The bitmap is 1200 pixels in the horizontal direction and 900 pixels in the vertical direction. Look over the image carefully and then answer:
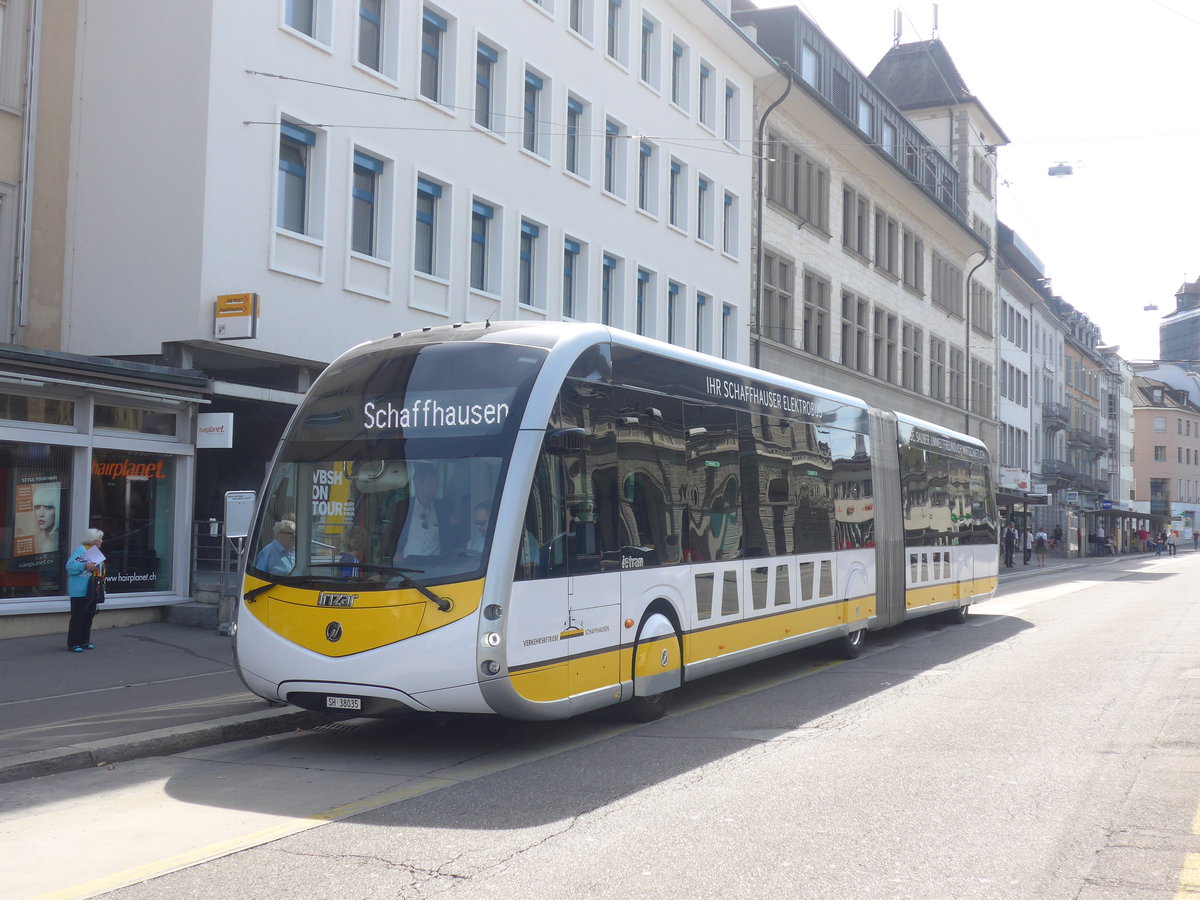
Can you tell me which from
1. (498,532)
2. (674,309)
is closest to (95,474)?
(498,532)

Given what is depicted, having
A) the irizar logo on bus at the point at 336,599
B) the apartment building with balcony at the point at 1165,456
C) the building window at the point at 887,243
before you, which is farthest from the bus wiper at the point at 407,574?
the apartment building with balcony at the point at 1165,456

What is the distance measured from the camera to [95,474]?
16734mm

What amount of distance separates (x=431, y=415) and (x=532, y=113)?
1769 centimetres

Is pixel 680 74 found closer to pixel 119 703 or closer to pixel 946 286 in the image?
pixel 119 703

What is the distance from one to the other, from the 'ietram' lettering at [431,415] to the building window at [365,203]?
1164cm

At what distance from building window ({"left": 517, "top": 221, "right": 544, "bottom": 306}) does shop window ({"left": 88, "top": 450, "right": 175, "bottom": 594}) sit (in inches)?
371

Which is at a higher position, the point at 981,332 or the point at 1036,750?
the point at 981,332

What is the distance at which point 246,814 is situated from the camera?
285 inches

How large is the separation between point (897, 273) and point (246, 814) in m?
43.2

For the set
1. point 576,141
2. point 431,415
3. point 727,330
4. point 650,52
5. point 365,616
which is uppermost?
point 650,52

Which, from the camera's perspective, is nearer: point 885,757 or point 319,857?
point 319,857

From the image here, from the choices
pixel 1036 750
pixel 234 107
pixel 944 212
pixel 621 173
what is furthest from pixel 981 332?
pixel 1036 750

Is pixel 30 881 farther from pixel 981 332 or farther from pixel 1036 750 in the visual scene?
pixel 981 332

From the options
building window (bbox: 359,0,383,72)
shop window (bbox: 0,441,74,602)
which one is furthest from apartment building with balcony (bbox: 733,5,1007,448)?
shop window (bbox: 0,441,74,602)
